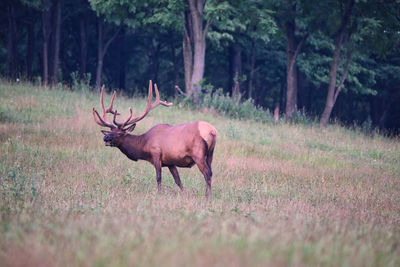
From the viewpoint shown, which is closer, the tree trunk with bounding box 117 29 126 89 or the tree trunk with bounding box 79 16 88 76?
the tree trunk with bounding box 79 16 88 76

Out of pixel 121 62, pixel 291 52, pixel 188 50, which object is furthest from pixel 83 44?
pixel 291 52

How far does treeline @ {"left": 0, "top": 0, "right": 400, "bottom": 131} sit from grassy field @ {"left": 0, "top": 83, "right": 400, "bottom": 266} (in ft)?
12.9

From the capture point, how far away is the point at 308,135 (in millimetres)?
15680

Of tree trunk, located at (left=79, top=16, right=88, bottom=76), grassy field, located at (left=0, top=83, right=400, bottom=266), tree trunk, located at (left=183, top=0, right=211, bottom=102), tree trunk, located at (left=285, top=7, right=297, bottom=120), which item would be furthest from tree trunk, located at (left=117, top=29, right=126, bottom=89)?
grassy field, located at (left=0, top=83, right=400, bottom=266)

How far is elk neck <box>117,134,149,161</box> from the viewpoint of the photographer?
8.20 metres

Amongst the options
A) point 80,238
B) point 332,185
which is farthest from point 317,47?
point 80,238

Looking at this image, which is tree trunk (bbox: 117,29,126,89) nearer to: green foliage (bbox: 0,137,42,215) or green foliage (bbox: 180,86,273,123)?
green foliage (bbox: 180,86,273,123)

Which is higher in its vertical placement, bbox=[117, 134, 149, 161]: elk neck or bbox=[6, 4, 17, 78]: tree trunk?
bbox=[6, 4, 17, 78]: tree trunk

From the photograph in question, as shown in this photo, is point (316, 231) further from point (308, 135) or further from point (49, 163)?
point (308, 135)

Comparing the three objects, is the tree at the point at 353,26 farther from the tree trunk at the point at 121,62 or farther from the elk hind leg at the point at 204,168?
the tree trunk at the point at 121,62

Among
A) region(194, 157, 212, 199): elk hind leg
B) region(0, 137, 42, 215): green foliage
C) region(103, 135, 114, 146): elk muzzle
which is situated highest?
region(103, 135, 114, 146): elk muzzle

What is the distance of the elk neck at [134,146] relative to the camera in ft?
26.9

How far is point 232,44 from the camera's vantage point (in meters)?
26.2

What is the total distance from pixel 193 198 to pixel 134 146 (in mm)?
1746
